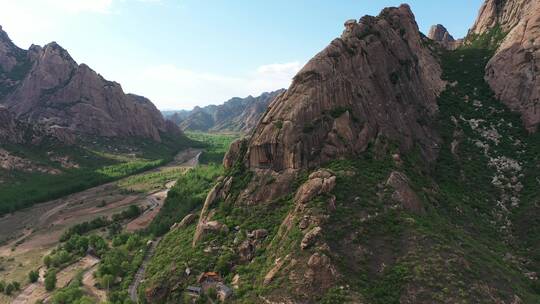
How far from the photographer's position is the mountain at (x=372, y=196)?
196 ft

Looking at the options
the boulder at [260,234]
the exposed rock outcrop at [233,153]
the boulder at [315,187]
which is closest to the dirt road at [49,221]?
the boulder at [260,234]

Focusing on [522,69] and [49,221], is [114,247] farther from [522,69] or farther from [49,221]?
[522,69]

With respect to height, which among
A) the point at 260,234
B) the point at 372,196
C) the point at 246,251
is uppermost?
the point at 372,196

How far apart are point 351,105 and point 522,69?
48.5 meters

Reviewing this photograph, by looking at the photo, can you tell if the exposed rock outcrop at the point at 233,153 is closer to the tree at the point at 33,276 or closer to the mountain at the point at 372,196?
the mountain at the point at 372,196

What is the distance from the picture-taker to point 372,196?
72.3 m

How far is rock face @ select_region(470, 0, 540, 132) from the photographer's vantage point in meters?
100

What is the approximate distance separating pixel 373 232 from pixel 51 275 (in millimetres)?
70555

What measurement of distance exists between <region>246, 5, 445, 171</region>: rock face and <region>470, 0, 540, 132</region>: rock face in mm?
16993

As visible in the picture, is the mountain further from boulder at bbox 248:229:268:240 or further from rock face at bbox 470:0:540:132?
rock face at bbox 470:0:540:132

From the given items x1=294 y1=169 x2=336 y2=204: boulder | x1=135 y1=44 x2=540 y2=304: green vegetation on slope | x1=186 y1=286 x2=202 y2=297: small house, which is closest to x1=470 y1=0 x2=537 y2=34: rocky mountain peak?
x1=135 y1=44 x2=540 y2=304: green vegetation on slope

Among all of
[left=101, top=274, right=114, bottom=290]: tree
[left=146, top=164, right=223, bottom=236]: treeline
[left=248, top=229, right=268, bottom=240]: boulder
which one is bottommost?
[left=101, top=274, right=114, bottom=290]: tree

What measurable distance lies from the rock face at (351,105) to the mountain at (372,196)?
0.29m

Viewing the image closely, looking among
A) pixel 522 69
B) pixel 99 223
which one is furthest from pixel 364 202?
pixel 99 223
